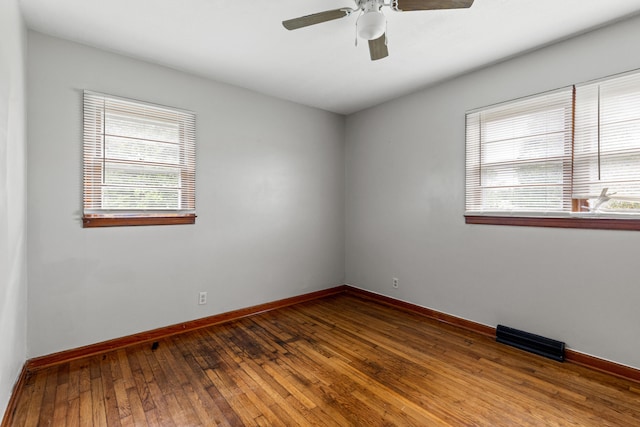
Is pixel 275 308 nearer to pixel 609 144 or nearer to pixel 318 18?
pixel 318 18

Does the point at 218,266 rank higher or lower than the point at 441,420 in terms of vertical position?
higher

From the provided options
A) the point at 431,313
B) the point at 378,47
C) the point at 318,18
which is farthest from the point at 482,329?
the point at 318,18

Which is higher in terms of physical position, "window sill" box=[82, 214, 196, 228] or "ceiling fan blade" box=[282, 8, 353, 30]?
"ceiling fan blade" box=[282, 8, 353, 30]

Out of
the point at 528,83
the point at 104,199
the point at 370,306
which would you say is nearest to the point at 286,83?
the point at 104,199

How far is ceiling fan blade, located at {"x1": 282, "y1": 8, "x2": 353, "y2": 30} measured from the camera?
72.1 inches

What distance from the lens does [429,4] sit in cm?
176

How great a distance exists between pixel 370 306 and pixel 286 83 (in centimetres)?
290

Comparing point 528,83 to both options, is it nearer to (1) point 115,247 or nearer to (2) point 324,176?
(2) point 324,176

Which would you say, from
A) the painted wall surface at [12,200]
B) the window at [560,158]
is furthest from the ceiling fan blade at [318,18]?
the window at [560,158]

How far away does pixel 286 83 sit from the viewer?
3428 millimetres

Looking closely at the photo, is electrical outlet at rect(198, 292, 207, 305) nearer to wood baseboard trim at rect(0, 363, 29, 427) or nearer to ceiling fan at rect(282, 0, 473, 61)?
wood baseboard trim at rect(0, 363, 29, 427)

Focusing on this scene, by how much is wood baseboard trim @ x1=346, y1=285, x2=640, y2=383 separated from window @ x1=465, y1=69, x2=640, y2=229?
1.04 meters

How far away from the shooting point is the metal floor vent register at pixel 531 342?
2.54m

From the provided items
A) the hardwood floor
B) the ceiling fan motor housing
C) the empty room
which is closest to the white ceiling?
the empty room
